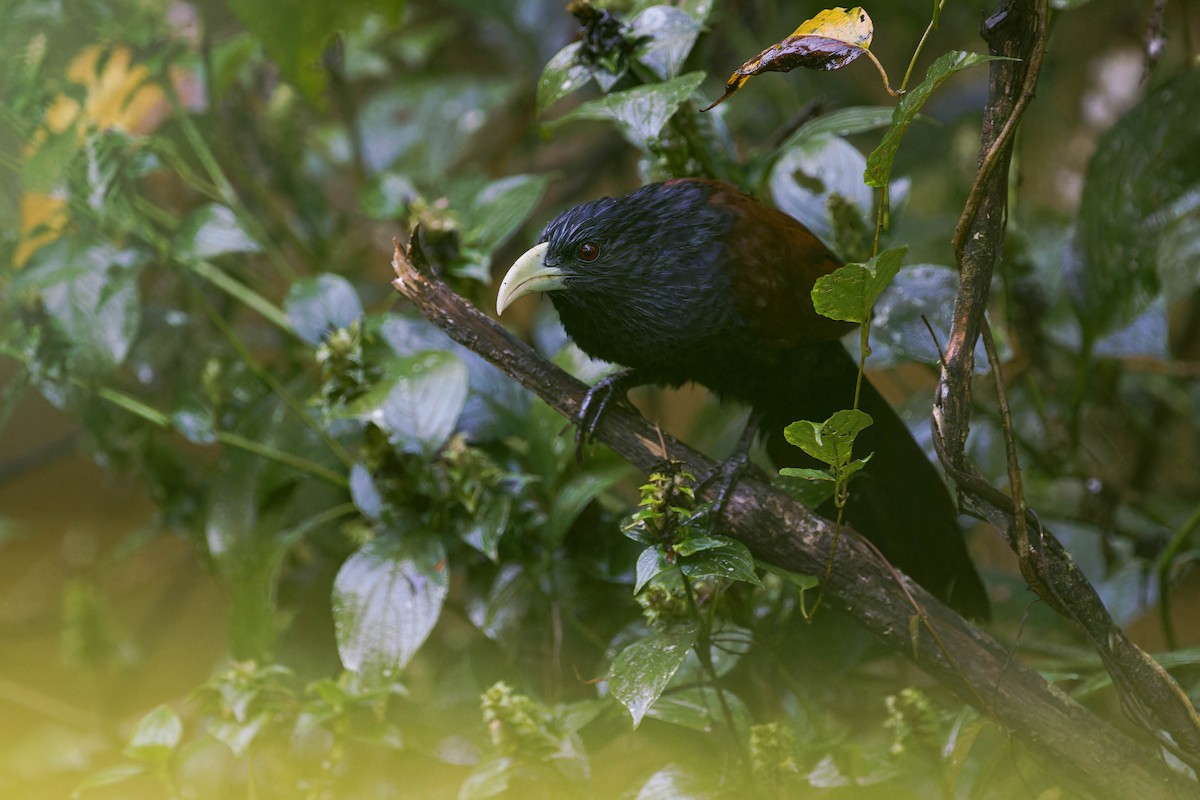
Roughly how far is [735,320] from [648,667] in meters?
0.46

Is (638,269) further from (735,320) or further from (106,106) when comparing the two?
(106,106)

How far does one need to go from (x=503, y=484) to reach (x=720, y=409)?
0.59 meters

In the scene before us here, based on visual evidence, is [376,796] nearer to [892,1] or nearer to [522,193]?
[522,193]

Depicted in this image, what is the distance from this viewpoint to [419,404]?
1400 millimetres

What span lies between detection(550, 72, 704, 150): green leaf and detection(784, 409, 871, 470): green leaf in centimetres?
44

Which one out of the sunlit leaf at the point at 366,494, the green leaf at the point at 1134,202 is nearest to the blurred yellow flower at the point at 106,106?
the sunlit leaf at the point at 366,494

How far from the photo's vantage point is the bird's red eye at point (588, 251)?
1339mm

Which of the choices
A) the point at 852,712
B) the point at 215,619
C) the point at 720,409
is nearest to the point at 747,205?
the point at 720,409

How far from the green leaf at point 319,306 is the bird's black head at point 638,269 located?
1.24ft

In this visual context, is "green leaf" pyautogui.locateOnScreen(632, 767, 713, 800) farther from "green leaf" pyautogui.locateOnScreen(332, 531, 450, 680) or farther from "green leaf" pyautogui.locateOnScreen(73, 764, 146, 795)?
"green leaf" pyautogui.locateOnScreen(73, 764, 146, 795)

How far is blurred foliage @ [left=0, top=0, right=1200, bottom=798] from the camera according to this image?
4.38 ft

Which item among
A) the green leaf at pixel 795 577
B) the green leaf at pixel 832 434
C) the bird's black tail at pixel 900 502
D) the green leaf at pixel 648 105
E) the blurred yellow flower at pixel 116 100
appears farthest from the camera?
the blurred yellow flower at pixel 116 100

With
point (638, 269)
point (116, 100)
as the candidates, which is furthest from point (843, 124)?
point (116, 100)

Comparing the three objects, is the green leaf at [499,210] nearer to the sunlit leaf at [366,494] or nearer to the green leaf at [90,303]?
the sunlit leaf at [366,494]
